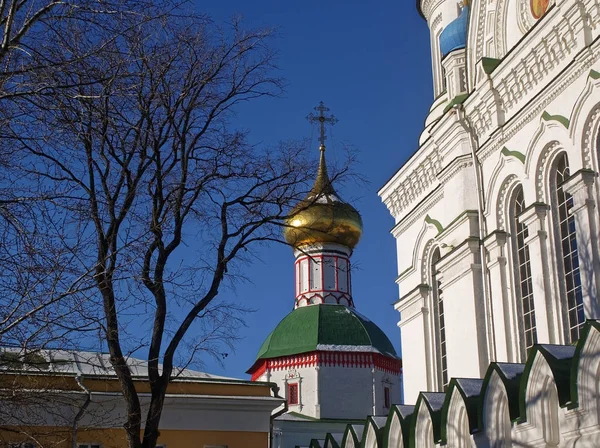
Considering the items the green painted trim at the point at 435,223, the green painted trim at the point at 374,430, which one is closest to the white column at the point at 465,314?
the green painted trim at the point at 435,223

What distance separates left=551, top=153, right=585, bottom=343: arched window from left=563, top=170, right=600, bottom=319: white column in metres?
0.45

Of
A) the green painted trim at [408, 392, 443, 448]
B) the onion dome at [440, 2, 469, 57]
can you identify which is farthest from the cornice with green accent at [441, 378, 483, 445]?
the onion dome at [440, 2, 469, 57]

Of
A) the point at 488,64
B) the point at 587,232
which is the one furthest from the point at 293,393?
the point at 587,232

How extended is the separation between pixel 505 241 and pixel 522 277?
65 centimetres

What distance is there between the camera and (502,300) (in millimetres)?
14703

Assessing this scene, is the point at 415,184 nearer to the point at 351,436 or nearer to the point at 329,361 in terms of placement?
the point at 351,436

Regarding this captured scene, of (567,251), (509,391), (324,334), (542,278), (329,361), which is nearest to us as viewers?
(509,391)

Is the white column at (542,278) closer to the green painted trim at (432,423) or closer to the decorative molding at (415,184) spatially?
the green painted trim at (432,423)

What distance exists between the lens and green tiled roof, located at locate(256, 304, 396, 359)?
1324 inches

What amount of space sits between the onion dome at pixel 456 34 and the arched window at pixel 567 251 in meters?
4.83

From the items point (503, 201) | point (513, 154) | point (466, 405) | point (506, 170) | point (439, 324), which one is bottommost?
point (466, 405)

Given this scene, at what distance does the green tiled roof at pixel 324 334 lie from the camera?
33.6 meters

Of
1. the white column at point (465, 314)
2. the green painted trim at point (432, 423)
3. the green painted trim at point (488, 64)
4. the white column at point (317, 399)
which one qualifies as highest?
the green painted trim at point (488, 64)

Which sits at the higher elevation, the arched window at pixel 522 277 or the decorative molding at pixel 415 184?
the decorative molding at pixel 415 184
